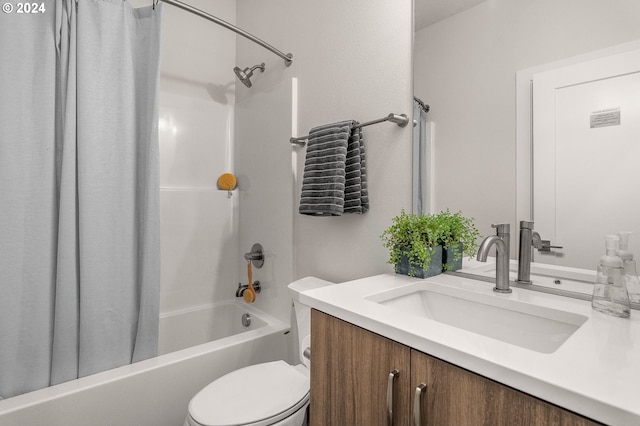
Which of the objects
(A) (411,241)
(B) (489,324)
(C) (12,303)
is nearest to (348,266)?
(A) (411,241)

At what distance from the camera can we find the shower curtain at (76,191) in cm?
120

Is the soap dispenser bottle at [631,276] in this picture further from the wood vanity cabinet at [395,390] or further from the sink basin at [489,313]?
the wood vanity cabinet at [395,390]

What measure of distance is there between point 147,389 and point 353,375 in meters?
0.96

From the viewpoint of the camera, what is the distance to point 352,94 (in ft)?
4.75

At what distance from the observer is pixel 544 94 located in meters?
0.96

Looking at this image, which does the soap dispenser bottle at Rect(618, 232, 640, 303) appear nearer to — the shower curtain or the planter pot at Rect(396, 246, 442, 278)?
the planter pot at Rect(396, 246, 442, 278)

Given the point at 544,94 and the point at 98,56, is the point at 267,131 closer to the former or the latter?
the point at 98,56

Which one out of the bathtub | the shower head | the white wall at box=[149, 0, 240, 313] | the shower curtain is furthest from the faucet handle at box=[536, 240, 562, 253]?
the white wall at box=[149, 0, 240, 313]

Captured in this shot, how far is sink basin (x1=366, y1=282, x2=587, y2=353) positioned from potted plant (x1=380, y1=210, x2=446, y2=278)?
0.24 feet

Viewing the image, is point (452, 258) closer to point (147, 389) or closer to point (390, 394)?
point (390, 394)

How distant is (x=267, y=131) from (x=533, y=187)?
1.42 meters

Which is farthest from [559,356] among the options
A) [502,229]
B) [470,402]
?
[502,229]

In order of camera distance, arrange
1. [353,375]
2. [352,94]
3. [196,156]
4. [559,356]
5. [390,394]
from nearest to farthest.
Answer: [559,356] → [390,394] → [353,375] → [352,94] → [196,156]

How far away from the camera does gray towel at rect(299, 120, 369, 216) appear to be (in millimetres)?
1314
